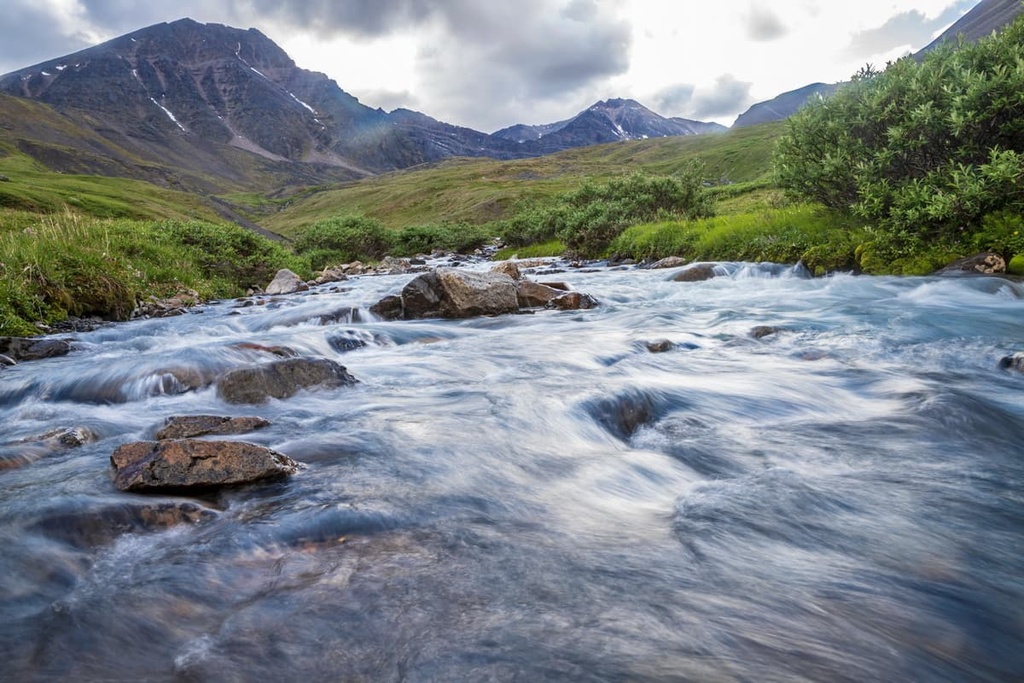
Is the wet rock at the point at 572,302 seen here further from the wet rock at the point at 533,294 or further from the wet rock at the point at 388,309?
the wet rock at the point at 388,309

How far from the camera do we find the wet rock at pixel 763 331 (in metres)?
11.0

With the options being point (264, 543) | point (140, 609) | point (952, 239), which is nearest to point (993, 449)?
point (264, 543)

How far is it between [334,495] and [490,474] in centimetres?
134

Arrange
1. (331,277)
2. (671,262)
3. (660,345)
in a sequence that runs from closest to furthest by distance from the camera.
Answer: (660,345), (671,262), (331,277)

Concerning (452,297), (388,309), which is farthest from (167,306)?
(452,297)

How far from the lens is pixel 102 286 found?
14.3 metres

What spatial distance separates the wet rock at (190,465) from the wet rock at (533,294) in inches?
441

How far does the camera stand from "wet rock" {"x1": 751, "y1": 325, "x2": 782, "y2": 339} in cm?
1104

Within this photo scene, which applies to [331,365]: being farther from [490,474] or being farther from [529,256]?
[529,256]

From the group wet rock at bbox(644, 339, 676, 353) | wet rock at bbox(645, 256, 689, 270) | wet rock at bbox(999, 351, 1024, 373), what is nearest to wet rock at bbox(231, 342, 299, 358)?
wet rock at bbox(644, 339, 676, 353)

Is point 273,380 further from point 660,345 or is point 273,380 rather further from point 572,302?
point 572,302

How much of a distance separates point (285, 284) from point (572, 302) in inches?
495

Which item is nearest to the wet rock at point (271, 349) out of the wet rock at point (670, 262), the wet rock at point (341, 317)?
the wet rock at point (341, 317)

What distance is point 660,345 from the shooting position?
10.5 metres
